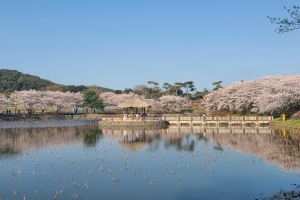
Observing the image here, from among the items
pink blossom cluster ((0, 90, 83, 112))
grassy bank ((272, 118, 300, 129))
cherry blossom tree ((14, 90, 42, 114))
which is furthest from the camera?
pink blossom cluster ((0, 90, 83, 112))

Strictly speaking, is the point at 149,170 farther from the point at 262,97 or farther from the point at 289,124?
the point at 262,97

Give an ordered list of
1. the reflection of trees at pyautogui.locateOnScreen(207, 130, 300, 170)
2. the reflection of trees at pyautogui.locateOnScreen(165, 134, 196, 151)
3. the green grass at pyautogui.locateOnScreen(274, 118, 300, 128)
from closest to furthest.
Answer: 1. the reflection of trees at pyautogui.locateOnScreen(207, 130, 300, 170)
2. the reflection of trees at pyautogui.locateOnScreen(165, 134, 196, 151)
3. the green grass at pyautogui.locateOnScreen(274, 118, 300, 128)

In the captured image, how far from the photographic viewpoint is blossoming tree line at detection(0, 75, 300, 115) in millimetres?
52906

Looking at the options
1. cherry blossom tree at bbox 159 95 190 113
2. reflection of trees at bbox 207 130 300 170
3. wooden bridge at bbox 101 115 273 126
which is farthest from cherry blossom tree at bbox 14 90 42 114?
reflection of trees at bbox 207 130 300 170

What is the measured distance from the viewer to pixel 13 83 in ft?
458

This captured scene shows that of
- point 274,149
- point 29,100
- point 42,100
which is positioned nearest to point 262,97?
point 274,149

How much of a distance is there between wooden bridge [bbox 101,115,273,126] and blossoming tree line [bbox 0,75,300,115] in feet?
5.84

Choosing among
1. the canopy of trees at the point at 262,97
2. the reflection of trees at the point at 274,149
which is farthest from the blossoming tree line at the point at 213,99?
the reflection of trees at the point at 274,149

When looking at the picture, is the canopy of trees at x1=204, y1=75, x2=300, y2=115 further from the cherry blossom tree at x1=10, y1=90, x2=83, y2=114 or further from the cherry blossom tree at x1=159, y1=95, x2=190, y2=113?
the cherry blossom tree at x1=10, y1=90, x2=83, y2=114

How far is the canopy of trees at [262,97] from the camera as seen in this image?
169ft

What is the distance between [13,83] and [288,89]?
109 meters

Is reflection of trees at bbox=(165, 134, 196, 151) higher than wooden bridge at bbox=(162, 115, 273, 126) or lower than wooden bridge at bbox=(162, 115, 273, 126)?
lower

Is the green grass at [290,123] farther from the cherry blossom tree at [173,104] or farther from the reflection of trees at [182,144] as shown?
the cherry blossom tree at [173,104]

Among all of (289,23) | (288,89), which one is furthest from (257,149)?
(288,89)
